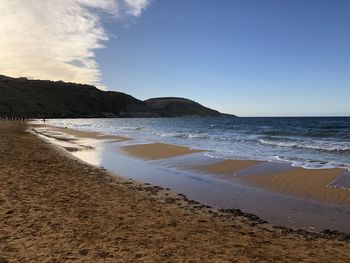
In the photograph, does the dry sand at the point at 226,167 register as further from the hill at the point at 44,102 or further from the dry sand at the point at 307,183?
the hill at the point at 44,102

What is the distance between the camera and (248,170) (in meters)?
14.8

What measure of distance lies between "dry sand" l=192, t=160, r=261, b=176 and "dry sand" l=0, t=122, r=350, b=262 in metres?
4.86

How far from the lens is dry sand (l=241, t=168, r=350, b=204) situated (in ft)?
33.9

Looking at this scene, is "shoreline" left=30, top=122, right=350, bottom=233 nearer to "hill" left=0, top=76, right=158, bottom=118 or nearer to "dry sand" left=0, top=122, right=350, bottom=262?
"dry sand" left=0, top=122, right=350, bottom=262

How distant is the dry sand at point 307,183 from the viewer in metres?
10.3

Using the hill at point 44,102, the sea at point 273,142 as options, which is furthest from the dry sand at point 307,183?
the hill at point 44,102

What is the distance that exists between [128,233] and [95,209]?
187 centimetres

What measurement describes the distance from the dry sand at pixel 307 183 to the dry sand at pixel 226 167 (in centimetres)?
136

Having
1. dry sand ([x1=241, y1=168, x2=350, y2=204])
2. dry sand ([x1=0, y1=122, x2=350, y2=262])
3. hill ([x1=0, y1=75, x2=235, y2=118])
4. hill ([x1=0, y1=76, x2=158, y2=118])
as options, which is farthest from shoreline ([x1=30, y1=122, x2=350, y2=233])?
hill ([x1=0, y1=76, x2=158, y2=118])

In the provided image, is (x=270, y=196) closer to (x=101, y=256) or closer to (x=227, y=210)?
(x=227, y=210)

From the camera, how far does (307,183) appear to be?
39.4 ft

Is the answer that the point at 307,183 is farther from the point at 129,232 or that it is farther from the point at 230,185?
the point at 129,232

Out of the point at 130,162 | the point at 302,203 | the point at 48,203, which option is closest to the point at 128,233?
the point at 48,203

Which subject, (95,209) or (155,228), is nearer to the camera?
(155,228)
